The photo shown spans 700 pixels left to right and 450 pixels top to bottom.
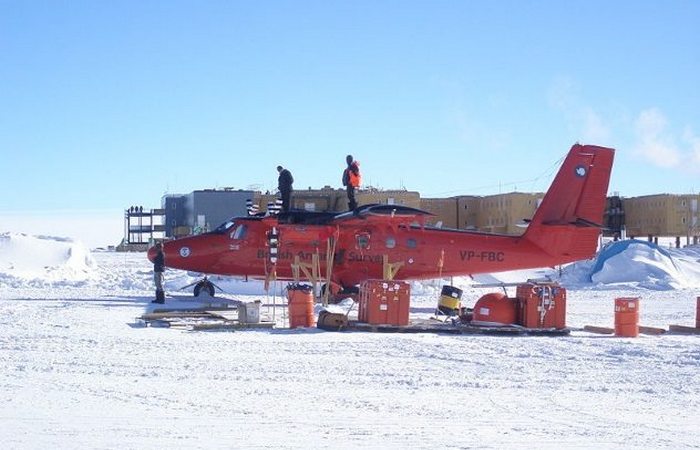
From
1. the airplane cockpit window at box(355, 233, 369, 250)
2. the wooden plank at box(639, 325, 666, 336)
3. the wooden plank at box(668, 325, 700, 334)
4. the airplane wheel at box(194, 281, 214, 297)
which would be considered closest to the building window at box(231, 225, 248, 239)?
the airplane wheel at box(194, 281, 214, 297)

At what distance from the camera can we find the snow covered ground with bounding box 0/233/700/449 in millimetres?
7156

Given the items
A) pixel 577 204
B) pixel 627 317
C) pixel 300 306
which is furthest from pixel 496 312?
pixel 577 204

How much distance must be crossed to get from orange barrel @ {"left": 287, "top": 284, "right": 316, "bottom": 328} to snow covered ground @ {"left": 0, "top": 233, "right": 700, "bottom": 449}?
1.45 ft

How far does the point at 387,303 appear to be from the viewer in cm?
1611

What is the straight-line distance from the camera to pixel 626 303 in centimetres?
1566

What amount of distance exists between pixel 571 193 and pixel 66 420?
17.7m

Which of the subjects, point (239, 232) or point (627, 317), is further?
point (239, 232)

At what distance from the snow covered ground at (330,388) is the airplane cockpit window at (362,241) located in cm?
746

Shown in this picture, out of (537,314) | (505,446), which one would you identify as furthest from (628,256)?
(505,446)

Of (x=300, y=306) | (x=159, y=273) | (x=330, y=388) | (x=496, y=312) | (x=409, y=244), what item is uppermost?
(x=409, y=244)

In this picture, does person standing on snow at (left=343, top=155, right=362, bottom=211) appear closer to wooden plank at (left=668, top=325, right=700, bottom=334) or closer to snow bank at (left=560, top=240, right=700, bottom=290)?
wooden plank at (left=668, top=325, right=700, bottom=334)

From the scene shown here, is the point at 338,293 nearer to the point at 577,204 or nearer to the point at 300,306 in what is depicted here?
the point at 577,204

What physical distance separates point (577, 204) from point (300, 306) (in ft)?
33.1

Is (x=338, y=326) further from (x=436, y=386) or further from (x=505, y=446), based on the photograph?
(x=505, y=446)
